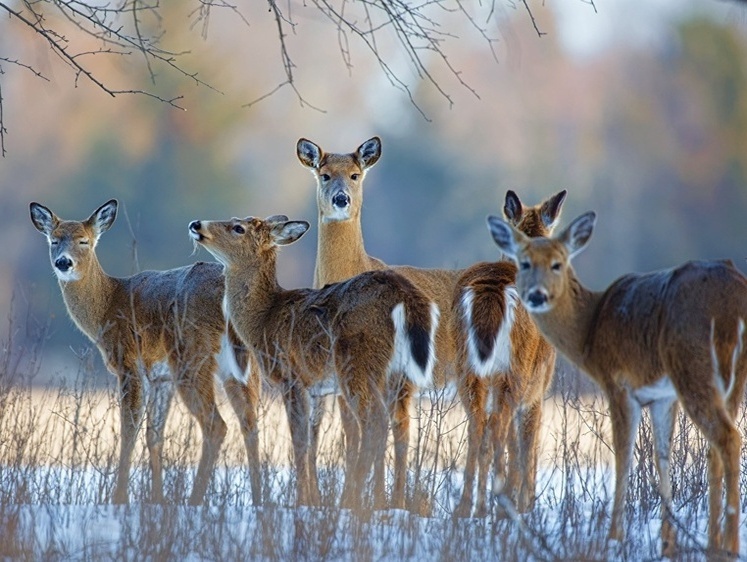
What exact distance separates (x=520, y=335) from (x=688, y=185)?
3123 cm

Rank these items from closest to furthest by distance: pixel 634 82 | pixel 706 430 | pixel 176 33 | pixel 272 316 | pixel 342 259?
pixel 706 430 → pixel 272 316 → pixel 342 259 → pixel 176 33 → pixel 634 82

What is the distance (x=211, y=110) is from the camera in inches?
1465

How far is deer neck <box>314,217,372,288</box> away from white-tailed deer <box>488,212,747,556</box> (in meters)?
3.59

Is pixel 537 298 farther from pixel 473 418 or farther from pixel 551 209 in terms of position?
pixel 551 209

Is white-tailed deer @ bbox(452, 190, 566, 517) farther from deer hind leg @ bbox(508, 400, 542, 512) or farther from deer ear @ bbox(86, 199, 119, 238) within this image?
deer ear @ bbox(86, 199, 119, 238)

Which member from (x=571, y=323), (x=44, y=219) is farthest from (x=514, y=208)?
(x=44, y=219)

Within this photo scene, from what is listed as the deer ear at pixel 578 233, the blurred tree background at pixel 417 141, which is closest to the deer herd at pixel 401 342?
the deer ear at pixel 578 233

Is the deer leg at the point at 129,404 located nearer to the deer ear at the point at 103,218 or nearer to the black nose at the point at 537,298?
the deer ear at the point at 103,218

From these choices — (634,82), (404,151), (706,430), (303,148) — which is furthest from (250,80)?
(706,430)

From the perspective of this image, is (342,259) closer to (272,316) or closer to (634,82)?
(272,316)

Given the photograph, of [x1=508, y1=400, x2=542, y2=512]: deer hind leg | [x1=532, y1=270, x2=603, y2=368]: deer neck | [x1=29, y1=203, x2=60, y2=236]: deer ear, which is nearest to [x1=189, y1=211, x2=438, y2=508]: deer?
[x1=508, y1=400, x2=542, y2=512]: deer hind leg

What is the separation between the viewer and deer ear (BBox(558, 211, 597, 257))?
7.22 m

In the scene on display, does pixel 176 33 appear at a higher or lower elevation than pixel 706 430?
higher

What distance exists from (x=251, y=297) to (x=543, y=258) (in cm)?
314
